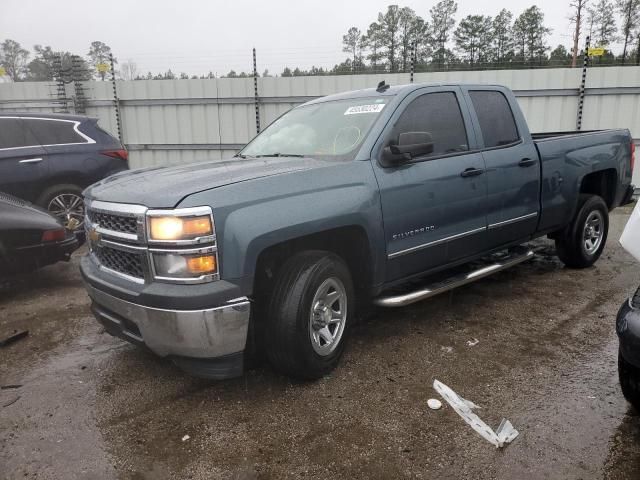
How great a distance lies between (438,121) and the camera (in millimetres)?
3977

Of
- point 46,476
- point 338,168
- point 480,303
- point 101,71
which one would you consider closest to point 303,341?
point 338,168

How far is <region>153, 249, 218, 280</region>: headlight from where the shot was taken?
2596 mm

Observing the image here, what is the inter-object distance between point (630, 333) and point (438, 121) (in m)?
2.20

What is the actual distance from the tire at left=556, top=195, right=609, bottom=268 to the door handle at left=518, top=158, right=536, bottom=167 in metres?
1.13

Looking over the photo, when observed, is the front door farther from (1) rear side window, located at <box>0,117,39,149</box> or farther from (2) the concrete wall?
(2) the concrete wall

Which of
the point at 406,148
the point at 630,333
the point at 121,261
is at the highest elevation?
the point at 406,148

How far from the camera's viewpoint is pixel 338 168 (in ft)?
10.5

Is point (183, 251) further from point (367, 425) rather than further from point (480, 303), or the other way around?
point (480, 303)

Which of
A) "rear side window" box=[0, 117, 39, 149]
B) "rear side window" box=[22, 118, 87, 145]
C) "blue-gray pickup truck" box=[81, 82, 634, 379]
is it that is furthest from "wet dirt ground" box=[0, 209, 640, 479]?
"rear side window" box=[22, 118, 87, 145]

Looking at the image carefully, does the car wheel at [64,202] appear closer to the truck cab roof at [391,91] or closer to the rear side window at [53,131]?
the rear side window at [53,131]

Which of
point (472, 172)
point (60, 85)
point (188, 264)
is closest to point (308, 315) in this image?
point (188, 264)

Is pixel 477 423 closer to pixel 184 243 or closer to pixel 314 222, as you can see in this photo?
pixel 314 222

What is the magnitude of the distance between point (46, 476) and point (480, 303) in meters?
3.58

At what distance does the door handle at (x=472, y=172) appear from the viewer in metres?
3.92
